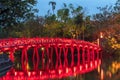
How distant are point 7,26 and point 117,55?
33945mm

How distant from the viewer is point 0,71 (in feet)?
34.2

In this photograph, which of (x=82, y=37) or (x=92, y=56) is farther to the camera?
(x=82, y=37)

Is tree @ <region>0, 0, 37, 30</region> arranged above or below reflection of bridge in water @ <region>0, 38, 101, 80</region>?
above

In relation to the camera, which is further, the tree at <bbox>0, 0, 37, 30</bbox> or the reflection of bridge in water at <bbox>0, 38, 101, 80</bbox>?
the reflection of bridge in water at <bbox>0, 38, 101, 80</bbox>

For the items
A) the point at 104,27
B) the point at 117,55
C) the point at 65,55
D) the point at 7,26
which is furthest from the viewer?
the point at 104,27

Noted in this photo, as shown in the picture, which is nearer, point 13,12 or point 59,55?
point 13,12

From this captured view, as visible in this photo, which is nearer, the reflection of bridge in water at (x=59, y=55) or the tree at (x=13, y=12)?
the tree at (x=13, y=12)

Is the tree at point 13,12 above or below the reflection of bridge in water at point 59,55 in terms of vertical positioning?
above

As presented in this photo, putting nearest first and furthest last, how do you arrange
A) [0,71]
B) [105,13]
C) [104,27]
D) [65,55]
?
[0,71], [65,55], [104,27], [105,13]

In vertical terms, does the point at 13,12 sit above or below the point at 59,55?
above

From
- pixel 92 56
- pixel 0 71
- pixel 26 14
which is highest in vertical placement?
pixel 26 14

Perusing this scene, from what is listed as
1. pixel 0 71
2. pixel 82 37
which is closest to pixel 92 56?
pixel 82 37

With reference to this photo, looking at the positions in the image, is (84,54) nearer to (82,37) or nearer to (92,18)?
(82,37)

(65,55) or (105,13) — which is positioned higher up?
(105,13)
